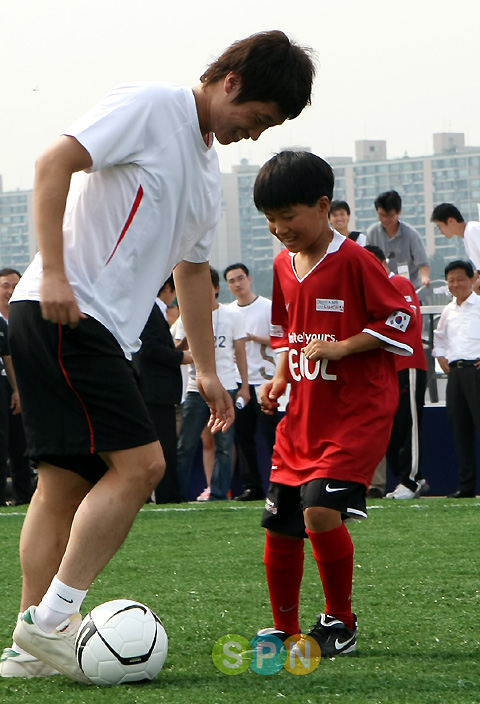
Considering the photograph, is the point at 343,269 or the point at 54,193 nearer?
the point at 54,193

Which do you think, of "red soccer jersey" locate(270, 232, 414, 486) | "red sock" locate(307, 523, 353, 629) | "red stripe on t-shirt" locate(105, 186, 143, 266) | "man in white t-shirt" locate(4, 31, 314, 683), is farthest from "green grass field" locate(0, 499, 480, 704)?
"red stripe on t-shirt" locate(105, 186, 143, 266)

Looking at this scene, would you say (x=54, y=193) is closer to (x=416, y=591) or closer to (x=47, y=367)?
(x=47, y=367)

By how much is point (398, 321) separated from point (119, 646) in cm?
142

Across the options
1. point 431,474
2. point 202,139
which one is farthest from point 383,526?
point 202,139

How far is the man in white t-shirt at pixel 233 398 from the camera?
9.79m

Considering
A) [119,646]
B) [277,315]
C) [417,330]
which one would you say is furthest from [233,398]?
[119,646]

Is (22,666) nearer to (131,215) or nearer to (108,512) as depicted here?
(108,512)

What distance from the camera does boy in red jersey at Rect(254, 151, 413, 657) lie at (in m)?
3.71

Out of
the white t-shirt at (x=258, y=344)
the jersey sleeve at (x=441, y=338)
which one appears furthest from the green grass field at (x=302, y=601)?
the white t-shirt at (x=258, y=344)

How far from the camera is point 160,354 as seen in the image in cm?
902

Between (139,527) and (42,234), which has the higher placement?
(42,234)

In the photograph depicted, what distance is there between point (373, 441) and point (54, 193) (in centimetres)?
143

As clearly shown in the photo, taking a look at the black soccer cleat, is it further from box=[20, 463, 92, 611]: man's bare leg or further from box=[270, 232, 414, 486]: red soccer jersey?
box=[20, 463, 92, 611]: man's bare leg

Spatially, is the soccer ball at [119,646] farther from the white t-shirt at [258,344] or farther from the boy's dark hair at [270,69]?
the white t-shirt at [258,344]
